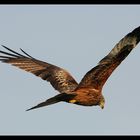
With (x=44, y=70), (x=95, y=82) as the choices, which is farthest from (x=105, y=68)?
(x=44, y=70)

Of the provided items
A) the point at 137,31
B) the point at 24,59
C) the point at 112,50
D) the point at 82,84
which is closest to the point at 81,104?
the point at 82,84

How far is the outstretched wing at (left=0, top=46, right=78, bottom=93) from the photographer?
11414mm

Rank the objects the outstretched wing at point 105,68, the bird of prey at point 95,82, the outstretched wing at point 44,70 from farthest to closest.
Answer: the outstretched wing at point 44,70, the outstretched wing at point 105,68, the bird of prey at point 95,82

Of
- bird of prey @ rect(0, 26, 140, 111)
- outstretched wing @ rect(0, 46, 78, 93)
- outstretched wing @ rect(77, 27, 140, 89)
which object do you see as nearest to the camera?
bird of prey @ rect(0, 26, 140, 111)

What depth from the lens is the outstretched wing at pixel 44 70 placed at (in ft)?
37.4

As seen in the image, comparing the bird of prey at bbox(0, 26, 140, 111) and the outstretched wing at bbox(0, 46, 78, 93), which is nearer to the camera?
the bird of prey at bbox(0, 26, 140, 111)

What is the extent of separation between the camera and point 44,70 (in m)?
12.2

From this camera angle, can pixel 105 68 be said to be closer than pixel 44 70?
Yes

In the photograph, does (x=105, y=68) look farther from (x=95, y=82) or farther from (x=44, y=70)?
(x=44, y=70)

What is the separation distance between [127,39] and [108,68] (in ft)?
3.14

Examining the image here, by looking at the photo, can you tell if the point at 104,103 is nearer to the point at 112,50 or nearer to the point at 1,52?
the point at 112,50

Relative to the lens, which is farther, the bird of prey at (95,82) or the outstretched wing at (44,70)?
the outstretched wing at (44,70)

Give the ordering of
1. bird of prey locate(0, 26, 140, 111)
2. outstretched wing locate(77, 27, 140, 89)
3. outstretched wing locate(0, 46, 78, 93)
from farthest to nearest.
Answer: outstretched wing locate(0, 46, 78, 93)
outstretched wing locate(77, 27, 140, 89)
bird of prey locate(0, 26, 140, 111)
